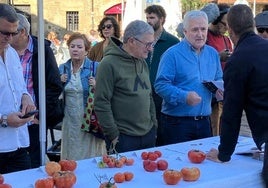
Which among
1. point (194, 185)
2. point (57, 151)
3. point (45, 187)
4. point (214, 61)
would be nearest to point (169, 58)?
point (214, 61)

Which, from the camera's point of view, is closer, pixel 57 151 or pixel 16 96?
pixel 16 96

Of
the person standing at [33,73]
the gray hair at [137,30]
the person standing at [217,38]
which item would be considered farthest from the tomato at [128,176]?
the person standing at [217,38]

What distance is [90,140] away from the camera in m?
4.16

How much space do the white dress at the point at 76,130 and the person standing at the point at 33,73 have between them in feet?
1.94

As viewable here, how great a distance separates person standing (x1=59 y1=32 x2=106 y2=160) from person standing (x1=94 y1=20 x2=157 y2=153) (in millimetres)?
1061

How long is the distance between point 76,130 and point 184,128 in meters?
1.22

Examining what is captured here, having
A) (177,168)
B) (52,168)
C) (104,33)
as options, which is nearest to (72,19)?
(104,33)

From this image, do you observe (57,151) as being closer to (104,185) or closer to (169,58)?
(169,58)

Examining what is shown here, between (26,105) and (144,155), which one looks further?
(26,105)

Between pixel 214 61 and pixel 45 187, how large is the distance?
1.88 meters

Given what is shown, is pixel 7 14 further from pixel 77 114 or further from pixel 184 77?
pixel 77 114

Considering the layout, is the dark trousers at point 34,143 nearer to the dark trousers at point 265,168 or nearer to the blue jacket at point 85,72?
the blue jacket at point 85,72

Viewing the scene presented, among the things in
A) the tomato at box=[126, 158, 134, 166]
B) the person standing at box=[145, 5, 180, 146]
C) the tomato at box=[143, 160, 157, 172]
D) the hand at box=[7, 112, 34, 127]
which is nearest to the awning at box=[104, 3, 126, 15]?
the person standing at box=[145, 5, 180, 146]

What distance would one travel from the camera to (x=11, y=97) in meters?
2.71
